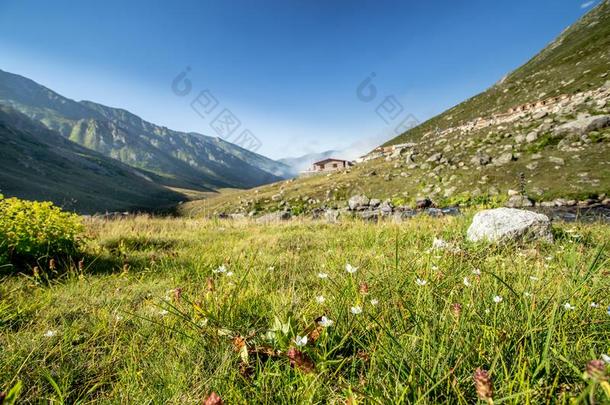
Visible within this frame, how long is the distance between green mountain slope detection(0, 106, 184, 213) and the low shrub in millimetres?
81674

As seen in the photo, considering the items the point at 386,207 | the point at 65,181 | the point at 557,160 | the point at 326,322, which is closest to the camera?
the point at 326,322

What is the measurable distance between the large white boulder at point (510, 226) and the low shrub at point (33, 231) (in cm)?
830

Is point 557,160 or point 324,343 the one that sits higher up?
point 557,160

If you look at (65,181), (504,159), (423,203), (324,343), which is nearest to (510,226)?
(324,343)

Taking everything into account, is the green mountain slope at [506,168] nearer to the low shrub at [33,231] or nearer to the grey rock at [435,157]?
the grey rock at [435,157]

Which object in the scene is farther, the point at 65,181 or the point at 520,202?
the point at 65,181

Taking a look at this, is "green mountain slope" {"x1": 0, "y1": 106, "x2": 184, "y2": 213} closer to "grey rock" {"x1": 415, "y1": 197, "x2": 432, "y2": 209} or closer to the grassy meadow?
"grey rock" {"x1": 415, "y1": 197, "x2": 432, "y2": 209}

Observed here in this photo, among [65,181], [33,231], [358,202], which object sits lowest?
[65,181]

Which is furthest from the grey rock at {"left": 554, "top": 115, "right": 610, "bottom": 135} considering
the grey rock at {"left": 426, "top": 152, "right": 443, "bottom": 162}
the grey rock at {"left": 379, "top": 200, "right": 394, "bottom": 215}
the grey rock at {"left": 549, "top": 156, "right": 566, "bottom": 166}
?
the grey rock at {"left": 379, "top": 200, "right": 394, "bottom": 215}

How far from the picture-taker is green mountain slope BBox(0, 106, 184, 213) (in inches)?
3391

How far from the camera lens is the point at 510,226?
6.32m

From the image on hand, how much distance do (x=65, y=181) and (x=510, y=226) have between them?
14355 cm

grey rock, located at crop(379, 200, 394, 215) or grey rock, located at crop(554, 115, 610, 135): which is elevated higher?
grey rock, located at crop(554, 115, 610, 135)

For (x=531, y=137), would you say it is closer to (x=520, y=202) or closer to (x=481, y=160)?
(x=481, y=160)
